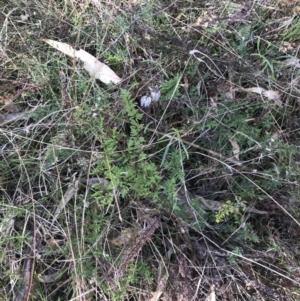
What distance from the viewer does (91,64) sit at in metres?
1.92

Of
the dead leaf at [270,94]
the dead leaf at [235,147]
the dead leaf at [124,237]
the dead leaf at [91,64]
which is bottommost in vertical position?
the dead leaf at [124,237]

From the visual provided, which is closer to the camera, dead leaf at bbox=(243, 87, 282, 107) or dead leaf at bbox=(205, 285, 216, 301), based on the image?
dead leaf at bbox=(205, 285, 216, 301)

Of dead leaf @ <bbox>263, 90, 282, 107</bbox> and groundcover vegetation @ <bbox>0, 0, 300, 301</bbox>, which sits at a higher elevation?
dead leaf @ <bbox>263, 90, 282, 107</bbox>

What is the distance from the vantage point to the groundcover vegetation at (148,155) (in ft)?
5.63

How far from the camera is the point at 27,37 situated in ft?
6.48

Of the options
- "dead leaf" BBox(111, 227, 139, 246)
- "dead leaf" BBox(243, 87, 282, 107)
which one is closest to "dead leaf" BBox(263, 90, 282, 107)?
"dead leaf" BBox(243, 87, 282, 107)

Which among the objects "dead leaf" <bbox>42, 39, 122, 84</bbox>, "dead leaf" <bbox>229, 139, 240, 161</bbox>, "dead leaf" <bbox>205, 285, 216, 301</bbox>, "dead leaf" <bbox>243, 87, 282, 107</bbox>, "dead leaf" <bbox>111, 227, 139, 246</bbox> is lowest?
"dead leaf" <bbox>205, 285, 216, 301</bbox>

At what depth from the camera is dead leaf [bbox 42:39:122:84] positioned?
74.7 inches

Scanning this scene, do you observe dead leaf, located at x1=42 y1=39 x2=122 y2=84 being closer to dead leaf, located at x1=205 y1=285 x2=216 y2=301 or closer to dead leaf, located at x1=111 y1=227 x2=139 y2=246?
dead leaf, located at x1=111 y1=227 x2=139 y2=246

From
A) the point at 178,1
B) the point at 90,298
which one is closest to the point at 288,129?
the point at 178,1

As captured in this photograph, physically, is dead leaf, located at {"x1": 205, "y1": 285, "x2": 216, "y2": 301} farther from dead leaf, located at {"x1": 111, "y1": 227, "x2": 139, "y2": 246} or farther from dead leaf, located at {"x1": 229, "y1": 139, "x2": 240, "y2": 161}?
dead leaf, located at {"x1": 229, "y1": 139, "x2": 240, "y2": 161}

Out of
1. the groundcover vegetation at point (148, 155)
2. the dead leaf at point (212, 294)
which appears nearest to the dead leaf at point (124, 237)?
the groundcover vegetation at point (148, 155)

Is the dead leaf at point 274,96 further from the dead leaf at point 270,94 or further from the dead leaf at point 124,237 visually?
the dead leaf at point 124,237

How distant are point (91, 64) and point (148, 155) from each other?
1.58ft
